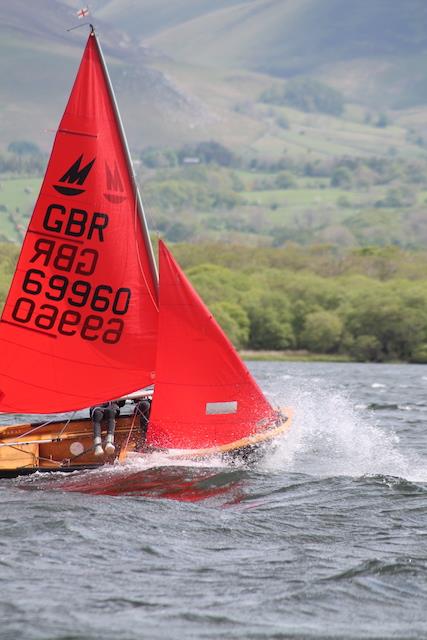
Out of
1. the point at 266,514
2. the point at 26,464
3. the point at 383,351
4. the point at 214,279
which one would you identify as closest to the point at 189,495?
the point at 266,514

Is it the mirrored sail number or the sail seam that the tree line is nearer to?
the mirrored sail number

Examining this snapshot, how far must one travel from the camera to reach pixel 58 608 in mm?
17922

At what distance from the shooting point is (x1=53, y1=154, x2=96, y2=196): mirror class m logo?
95.4 feet

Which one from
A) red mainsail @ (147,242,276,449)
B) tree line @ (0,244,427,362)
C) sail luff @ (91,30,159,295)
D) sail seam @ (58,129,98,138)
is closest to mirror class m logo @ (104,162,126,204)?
sail luff @ (91,30,159,295)

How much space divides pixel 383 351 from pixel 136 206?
105 m

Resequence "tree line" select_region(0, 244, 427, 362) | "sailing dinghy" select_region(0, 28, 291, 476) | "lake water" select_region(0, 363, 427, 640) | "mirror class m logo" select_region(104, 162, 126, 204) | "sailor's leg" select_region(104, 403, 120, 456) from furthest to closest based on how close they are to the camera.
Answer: "tree line" select_region(0, 244, 427, 362) → "mirror class m logo" select_region(104, 162, 126, 204) → "sailing dinghy" select_region(0, 28, 291, 476) → "sailor's leg" select_region(104, 403, 120, 456) → "lake water" select_region(0, 363, 427, 640)

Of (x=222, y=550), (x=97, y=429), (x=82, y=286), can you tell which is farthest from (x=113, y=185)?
(x=222, y=550)

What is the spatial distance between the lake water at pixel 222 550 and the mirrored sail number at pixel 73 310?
3.50m

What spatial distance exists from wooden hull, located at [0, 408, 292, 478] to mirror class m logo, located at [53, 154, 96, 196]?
5417 millimetres

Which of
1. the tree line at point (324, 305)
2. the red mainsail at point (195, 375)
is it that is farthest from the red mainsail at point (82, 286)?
the tree line at point (324, 305)

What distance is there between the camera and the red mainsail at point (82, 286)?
2911 centimetres

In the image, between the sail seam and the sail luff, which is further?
the sail seam

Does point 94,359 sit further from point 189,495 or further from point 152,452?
point 189,495

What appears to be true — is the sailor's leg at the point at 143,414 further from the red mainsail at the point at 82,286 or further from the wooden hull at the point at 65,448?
the red mainsail at the point at 82,286
